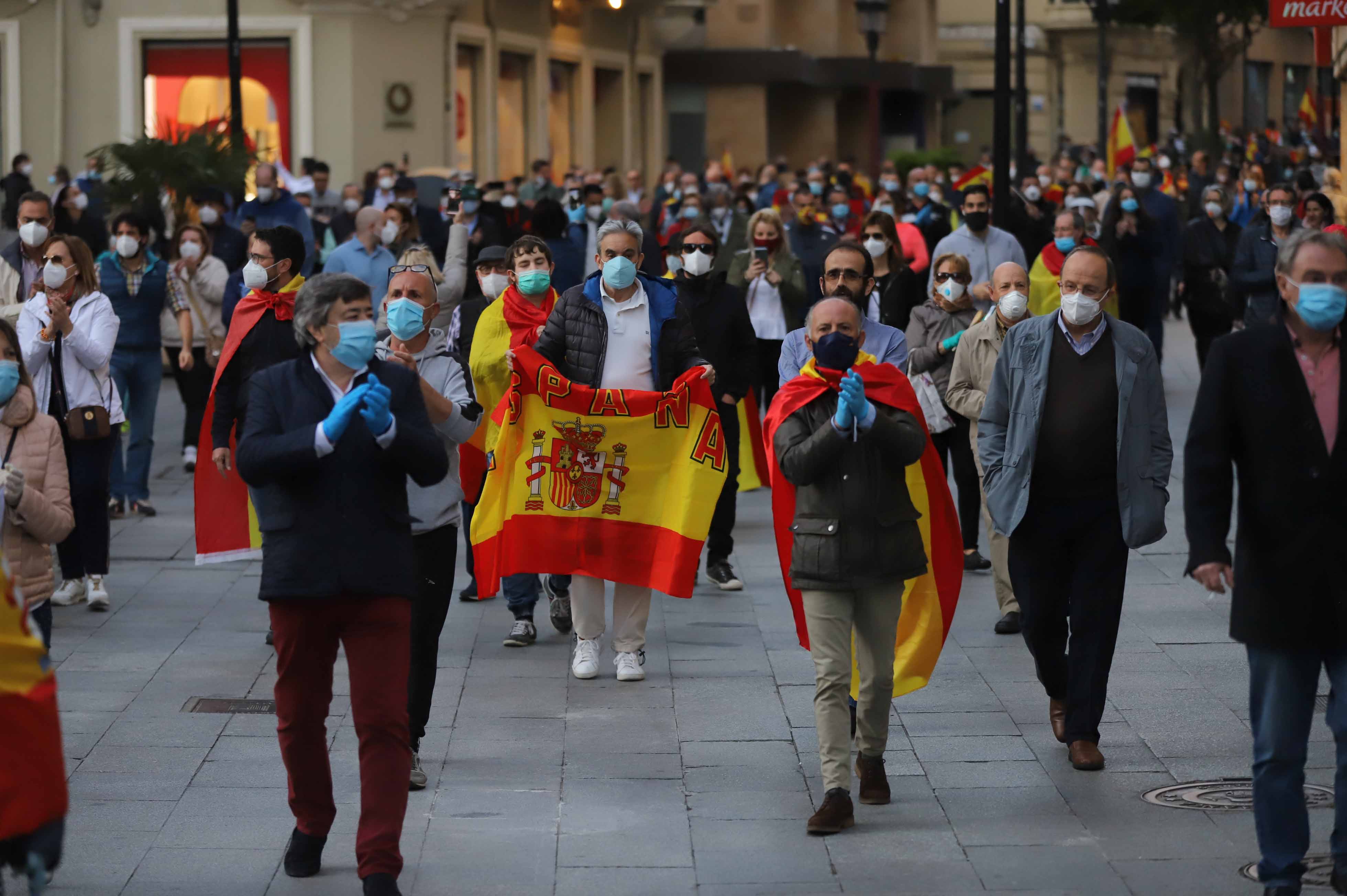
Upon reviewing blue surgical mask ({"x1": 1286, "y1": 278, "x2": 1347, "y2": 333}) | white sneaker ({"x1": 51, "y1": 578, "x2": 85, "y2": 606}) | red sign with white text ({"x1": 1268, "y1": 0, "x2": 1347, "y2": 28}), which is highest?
red sign with white text ({"x1": 1268, "y1": 0, "x2": 1347, "y2": 28})

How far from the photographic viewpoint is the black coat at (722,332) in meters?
10.7

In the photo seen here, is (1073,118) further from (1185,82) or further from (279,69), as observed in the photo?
(279,69)

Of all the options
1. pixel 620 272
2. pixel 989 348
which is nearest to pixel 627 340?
pixel 620 272

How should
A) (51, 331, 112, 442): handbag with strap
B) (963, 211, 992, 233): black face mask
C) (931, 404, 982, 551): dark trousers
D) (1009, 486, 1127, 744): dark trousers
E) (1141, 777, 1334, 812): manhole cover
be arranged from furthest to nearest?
(963, 211, 992, 233): black face mask
(931, 404, 982, 551): dark trousers
(51, 331, 112, 442): handbag with strap
(1009, 486, 1127, 744): dark trousers
(1141, 777, 1334, 812): manhole cover

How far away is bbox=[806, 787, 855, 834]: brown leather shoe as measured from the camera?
6.41 metres

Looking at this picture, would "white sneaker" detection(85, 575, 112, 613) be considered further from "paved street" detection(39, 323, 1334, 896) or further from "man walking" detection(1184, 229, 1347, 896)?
"man walking" detection(1184, 229, 1347, 896)

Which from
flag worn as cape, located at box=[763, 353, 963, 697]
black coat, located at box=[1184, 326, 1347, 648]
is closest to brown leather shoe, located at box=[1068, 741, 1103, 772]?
flag worn as cape, located at box=[763, 353, 963, 697]

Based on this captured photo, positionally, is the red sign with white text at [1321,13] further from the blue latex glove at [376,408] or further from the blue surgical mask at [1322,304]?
the blue latex glove at [376,408]

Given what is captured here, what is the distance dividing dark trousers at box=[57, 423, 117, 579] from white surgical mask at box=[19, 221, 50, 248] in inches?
58.9

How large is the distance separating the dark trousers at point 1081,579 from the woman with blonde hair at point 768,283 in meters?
5.35

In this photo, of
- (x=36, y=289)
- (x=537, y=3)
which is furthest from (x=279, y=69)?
(x=36, y=289)

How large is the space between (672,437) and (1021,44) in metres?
18.2

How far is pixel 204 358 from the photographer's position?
48.5 ft

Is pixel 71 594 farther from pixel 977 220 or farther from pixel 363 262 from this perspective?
pixel 977 220
